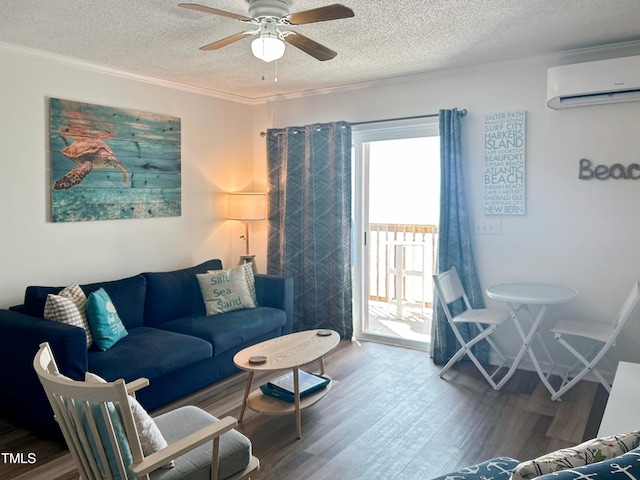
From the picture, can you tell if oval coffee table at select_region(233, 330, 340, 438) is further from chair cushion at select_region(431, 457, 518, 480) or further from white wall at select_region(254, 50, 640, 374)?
white wall at select_region(254, 50, 640, 374)

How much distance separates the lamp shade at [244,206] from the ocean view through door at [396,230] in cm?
99

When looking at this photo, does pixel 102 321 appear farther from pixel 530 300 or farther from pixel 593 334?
pixel 593 334

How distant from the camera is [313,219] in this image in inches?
195

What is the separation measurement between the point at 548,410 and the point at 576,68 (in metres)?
2.32

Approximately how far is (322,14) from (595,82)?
2.06m

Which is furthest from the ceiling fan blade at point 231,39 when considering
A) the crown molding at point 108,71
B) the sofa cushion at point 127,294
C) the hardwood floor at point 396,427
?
the hardwood floor at point 396,427

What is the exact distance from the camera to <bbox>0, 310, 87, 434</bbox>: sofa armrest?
2.79 metres

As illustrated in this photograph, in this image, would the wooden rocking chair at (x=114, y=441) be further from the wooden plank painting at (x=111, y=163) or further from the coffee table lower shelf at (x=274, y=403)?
the wooden plank painting at (x=111, y=163)

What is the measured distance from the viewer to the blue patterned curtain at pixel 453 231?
414 centimetres

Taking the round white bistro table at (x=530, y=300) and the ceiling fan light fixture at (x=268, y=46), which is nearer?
the ceiling fan light fixture at (x=268, y=46)

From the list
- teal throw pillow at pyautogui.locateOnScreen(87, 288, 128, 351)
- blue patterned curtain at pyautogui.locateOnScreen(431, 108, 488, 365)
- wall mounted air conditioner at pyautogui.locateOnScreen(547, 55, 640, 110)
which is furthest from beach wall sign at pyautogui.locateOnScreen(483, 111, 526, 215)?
teal throw pillow at pyautogui.locateOnScreen(87, 288, 128, 351)

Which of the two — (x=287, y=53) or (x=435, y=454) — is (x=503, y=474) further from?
(x=287, y=53)

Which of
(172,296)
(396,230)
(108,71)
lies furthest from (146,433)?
(396,230)

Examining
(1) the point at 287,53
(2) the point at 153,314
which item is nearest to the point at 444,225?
(1) the point at 287,53
